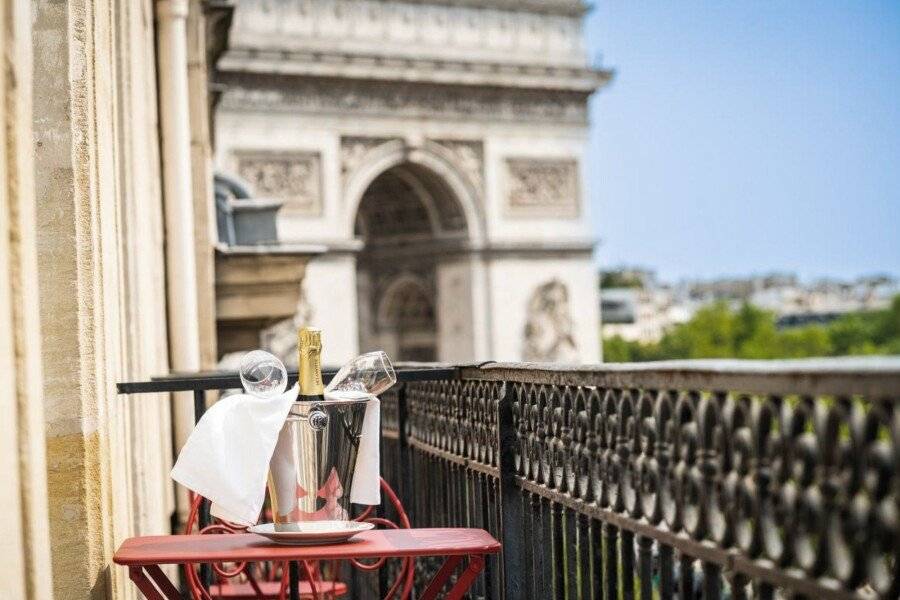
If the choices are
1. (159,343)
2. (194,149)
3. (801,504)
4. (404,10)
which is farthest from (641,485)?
(404,10)

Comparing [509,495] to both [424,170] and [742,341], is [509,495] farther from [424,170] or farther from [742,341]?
[742,341]

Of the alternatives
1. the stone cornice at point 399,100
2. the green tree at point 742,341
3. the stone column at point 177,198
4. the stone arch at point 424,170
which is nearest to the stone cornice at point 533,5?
the stone cornice at point 399,100

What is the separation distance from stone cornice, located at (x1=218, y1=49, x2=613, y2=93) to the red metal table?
25.1m

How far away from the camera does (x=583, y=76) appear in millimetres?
33062

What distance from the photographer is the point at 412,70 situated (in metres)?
31.2

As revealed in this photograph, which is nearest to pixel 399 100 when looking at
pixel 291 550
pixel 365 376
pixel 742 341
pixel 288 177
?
pixel 288 177

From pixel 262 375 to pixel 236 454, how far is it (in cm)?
18

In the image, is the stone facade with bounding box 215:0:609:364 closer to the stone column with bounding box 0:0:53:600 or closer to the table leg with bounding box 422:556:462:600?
the table leg with bounding box 422:556:462:600

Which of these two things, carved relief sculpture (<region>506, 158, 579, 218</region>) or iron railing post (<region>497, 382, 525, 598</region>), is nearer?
iron railing post (<region>497, 382, 525, 598</region>)

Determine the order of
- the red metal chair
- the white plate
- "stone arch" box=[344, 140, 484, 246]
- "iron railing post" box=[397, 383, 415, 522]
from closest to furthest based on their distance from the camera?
the white plate, the red metal chair, "iron railing post" box=[397, 383, 415, 522], "stone arch" box=[344, 140, 484, 246]

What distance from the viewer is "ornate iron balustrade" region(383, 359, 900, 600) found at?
2027 millimetres

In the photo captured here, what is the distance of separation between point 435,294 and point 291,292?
22.2 m

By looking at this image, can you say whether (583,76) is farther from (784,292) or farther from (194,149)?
(784,292)

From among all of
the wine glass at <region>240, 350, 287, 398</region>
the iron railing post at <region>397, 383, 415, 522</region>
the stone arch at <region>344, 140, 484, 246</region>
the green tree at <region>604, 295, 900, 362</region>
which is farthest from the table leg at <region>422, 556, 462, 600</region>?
the green tree at <region>604, 295, 900, 362</region>
